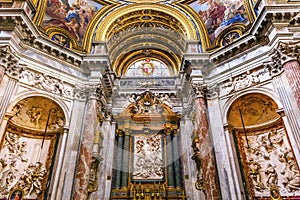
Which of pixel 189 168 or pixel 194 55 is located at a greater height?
pixel 194 55

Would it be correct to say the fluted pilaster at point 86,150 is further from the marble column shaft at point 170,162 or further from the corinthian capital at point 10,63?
the marble column shaft at point 170,162

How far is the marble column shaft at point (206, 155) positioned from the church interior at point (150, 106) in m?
0.04

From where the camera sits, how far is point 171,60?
13.7 metres

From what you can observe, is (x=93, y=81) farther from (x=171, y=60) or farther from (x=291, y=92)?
(x=291, y=92)

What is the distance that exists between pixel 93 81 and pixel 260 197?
303 inches

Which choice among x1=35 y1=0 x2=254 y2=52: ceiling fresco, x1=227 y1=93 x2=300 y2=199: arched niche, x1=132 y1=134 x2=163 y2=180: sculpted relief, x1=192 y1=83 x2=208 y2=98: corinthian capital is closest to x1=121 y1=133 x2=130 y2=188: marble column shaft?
x1=132 y1=134 x2=163 y2=180: sculpted relief

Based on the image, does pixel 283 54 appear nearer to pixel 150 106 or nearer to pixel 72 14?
pixel 150 106

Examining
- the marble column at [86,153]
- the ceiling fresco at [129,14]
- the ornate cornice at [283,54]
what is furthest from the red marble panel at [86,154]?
the ornate cornice at [283,54]

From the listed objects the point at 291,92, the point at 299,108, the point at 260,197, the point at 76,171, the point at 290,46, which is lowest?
A: the point at 260,197

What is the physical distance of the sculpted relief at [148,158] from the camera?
10.3 m

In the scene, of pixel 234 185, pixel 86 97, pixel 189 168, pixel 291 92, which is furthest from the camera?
pixel 189 168

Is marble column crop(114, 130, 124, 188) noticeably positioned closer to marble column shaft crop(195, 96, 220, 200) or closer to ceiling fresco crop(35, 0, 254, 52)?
marble column shaft crop(195, 96, 220, 200)

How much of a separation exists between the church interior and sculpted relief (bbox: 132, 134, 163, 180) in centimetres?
5

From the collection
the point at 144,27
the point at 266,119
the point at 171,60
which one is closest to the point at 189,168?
the point at 266,119
